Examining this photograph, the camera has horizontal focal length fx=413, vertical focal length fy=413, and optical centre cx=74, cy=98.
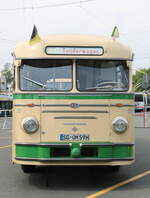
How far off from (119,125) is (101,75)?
1037 millimetres

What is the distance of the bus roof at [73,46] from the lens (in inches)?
307

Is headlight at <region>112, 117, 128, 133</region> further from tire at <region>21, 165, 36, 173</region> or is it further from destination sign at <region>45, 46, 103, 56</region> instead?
tire at <region>21, 165, 36, 173</region>

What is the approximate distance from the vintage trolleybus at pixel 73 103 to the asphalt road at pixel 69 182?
0.52 m

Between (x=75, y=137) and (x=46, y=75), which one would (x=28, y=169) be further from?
(x=46, y=75)

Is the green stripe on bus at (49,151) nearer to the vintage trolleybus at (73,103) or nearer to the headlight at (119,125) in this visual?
the vintage trolleybus at (73,103)

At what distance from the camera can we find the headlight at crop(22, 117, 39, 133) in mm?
7641

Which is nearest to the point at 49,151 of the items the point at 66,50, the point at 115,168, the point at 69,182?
the point at 69,182

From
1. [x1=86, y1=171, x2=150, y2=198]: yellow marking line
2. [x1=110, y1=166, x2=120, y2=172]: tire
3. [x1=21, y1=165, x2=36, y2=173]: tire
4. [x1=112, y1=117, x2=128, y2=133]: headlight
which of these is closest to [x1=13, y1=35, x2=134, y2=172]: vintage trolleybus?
[x1=112, y1=117, x2=128, y2=133]: headlight

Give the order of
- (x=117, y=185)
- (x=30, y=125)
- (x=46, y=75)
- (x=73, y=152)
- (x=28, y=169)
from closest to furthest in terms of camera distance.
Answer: (x=73, y=152), (x=30, y=125), (x=46, y=75), (x=117, y=185), (x=28, y=169)

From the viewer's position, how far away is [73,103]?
770cm

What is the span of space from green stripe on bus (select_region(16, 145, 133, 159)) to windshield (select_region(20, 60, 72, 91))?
1145 millimetres

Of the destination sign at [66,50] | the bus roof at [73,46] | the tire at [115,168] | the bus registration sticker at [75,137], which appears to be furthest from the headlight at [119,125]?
the tire at [115,168]

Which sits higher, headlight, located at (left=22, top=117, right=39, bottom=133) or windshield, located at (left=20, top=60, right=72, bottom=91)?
windshield, located at (left=20, top=60, right=72, bottom=91)

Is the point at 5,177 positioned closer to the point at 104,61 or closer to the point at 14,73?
the point at 14,73
